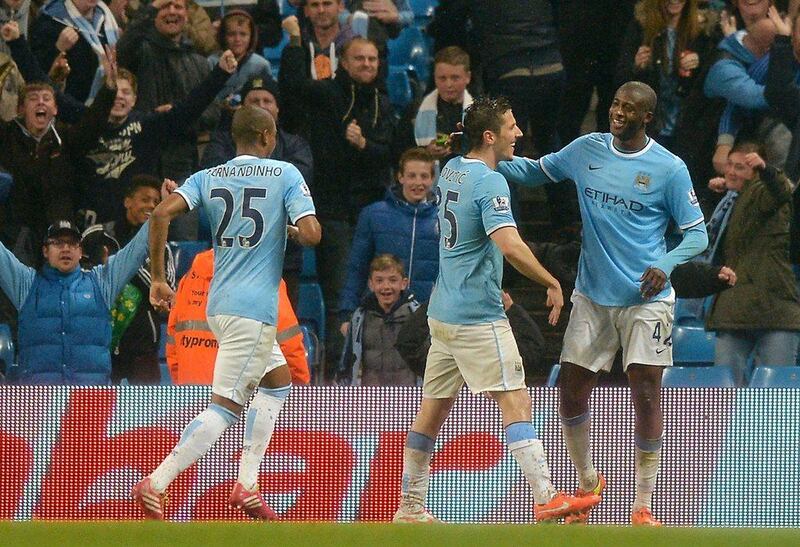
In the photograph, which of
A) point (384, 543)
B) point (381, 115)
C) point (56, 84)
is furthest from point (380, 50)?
point (384, 543)

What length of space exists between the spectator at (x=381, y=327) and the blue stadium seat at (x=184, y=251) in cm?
170

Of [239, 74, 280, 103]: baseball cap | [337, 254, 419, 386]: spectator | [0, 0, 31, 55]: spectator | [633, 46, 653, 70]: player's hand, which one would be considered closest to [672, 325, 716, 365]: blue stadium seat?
[633, 46, 653, 70]: player's hand

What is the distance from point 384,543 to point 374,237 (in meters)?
5.30

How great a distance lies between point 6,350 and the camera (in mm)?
11320

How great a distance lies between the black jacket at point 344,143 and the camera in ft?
40.4

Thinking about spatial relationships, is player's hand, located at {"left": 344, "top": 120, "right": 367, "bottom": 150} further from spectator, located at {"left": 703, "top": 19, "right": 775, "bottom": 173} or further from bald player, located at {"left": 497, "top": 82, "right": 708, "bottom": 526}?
bald player, located at {"left": 497, "top": 82, "right": 708, "bottom": 526}

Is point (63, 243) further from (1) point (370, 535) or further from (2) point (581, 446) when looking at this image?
(1) point (370, 535)

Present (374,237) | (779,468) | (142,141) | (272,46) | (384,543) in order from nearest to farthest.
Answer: (384,543) < (779,468) < (374,237) < (142,141) < (272,46)

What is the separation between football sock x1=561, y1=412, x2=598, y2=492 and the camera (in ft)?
28.0

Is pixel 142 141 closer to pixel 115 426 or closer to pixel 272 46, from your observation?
pixel 272 46

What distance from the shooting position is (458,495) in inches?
370

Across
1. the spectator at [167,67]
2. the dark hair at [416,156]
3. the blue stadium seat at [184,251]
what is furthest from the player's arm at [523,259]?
the spectator at [167,67]

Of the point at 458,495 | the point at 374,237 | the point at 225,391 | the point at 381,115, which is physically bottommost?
the point at 458,495

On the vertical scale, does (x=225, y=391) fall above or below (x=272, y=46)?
below
